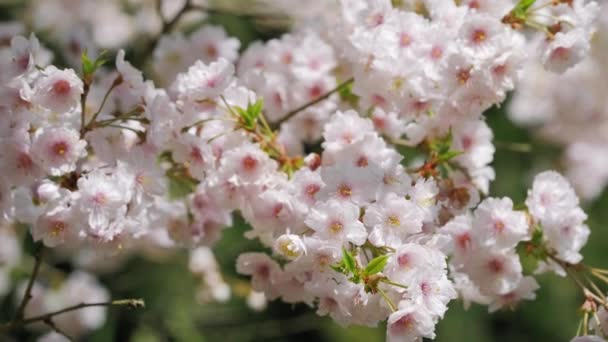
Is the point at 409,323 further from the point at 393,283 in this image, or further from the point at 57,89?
the point at 57,89

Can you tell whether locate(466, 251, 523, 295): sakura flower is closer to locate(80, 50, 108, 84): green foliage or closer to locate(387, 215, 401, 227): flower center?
locate(387, 215, 401, 227): flower center

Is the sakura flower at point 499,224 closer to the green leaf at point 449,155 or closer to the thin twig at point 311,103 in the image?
the green leaf at point 449,155

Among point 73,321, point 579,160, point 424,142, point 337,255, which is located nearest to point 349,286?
point 337,255

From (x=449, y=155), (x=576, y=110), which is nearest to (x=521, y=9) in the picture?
(x=449, y=155)

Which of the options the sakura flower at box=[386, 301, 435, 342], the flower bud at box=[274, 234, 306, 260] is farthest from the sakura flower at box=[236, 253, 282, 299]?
the sakura flower at box=[386, 301, 435, 342]

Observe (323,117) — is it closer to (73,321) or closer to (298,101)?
(298,101)

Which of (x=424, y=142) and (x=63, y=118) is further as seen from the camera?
(x=424, y=142)

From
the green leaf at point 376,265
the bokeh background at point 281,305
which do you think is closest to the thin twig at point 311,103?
the green leaf at point 376,265
